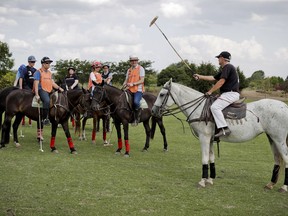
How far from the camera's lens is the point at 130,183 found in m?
9.13

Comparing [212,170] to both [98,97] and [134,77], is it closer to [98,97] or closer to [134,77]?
[134,77]

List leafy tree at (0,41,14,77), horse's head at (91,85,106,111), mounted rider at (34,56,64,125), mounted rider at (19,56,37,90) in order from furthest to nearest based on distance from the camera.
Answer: leafy tree at (0,41,14,77), mounted rider at (19,56,37,90), mounted rider at (34,56,64,125), horse's head at (91,85,106,111)

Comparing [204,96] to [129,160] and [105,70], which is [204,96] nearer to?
[129,160]

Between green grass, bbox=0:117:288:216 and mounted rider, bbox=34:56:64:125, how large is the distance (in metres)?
1.39

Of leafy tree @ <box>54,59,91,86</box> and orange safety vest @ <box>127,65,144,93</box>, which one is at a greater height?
leafy tree @ <box>54,59,91,86</box>

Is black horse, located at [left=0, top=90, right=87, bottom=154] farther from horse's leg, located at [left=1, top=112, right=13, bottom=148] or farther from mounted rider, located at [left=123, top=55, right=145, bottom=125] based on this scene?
mounted rider, located at [left=123, top=55, right=145, bottom=125]

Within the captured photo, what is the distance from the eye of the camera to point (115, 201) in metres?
7.69

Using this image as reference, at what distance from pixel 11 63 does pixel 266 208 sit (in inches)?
2439

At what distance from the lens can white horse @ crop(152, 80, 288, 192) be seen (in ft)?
29.3

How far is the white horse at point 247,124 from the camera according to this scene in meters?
8.93

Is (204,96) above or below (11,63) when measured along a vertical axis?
below

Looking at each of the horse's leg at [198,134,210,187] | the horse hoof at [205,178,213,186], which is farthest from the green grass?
the horse's leg at [198,134,210,187]

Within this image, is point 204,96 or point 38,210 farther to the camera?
point 204,96

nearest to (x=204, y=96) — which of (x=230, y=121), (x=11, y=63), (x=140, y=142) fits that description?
(x=230, y=121)
